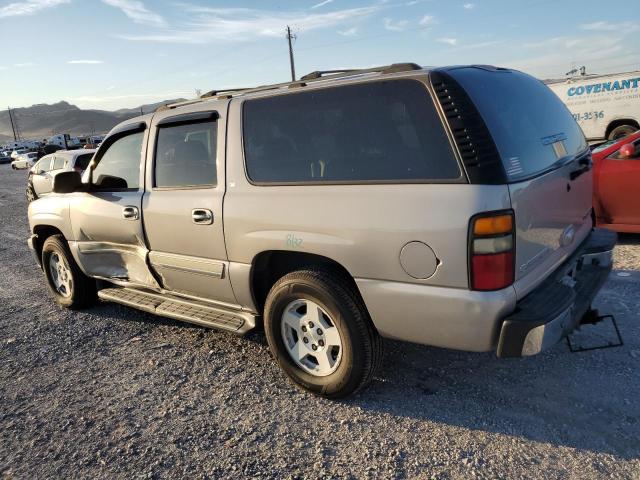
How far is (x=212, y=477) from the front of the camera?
2.58 metres

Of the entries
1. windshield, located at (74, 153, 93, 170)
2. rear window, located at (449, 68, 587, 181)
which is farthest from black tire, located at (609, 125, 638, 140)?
windshield, located at (74, 153, 93, 170)

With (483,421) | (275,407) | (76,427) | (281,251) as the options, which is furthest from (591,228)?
(76,427)

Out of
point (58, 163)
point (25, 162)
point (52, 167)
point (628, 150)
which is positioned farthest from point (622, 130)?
point (25, 162)

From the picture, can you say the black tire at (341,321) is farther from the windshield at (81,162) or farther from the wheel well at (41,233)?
the windshield at (81,162)

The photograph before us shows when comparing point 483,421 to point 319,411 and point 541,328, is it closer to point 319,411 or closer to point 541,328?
point 541,328

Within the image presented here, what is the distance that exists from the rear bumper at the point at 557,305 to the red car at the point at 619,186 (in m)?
2.70

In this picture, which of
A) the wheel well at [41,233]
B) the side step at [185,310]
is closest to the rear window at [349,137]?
the side step at [185,310]

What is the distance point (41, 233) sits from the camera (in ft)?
17.9

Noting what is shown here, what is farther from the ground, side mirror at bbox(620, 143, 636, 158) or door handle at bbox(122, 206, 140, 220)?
door handle at bbox(122, 206, 140, 220)

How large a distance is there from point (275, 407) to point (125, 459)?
897 mm

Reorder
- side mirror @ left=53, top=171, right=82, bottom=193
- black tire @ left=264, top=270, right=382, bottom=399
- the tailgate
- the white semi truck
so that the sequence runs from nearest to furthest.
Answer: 1. the tailgate
2. black tire @ left=264, top=270, right=382, bottom=399
3. side mirror @ left=53, top=171, right=82, bottom=193
4. the white semi truck

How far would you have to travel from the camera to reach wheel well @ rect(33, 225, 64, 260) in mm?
5266

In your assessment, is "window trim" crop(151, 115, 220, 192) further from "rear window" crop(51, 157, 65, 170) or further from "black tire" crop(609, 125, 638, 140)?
"black tire" crop(609, 125, 638, 140)

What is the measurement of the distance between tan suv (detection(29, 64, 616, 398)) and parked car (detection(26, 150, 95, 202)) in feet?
34.7
